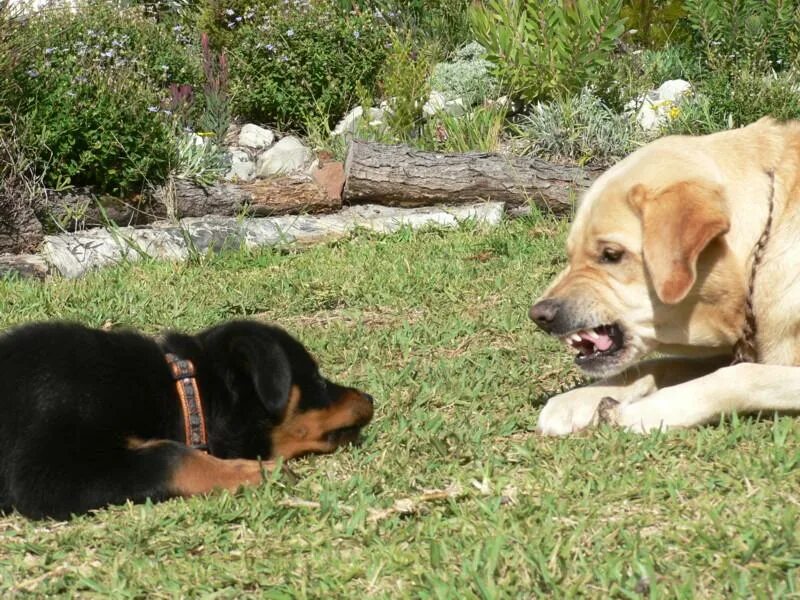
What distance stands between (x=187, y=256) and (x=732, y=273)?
517cm

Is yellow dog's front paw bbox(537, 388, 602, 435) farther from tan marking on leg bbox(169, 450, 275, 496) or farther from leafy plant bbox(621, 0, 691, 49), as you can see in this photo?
leafy plant bbox(621, 0, 691, 49)

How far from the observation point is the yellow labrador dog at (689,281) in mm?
4004

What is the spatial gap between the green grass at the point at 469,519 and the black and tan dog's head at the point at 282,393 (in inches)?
3.7

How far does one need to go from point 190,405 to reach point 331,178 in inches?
230

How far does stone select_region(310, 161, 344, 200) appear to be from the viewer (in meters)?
9.68

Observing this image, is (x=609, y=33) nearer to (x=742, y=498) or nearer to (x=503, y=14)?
(x=503, y=14)

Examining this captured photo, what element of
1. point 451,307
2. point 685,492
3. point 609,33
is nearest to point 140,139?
point 451,307

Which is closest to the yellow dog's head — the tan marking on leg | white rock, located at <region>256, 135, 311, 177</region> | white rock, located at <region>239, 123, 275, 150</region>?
the tan marking on leg

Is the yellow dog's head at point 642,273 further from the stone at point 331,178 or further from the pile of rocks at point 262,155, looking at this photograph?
the pile of rocks at point 262,155

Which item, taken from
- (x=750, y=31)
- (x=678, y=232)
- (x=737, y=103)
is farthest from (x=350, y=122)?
(x=678, y=232)

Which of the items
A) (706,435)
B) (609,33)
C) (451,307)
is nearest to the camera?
(706,435)

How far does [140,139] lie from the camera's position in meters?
9.16

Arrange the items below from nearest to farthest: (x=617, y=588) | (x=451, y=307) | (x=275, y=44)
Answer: (x=617, y=588)
(x=451, y=307)
(x=275, y=44)

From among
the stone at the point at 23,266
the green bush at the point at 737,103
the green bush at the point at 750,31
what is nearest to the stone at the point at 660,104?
Result: the green bush at the point at 737,103
